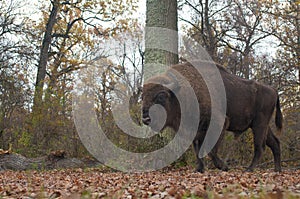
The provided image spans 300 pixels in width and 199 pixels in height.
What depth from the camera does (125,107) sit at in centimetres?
1143

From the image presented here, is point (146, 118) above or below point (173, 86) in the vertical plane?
below

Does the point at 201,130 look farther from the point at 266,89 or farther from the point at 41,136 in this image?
the point at 41,136

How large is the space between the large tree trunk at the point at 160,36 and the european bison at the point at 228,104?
769 millimetres

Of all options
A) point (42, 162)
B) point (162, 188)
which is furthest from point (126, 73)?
point (162, 188)

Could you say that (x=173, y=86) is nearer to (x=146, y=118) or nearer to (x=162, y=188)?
(x=146, y=118)

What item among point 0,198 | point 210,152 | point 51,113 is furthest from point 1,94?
point 0,198

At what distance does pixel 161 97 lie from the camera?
6980 millimetres

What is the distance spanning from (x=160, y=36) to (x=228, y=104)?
1.89m

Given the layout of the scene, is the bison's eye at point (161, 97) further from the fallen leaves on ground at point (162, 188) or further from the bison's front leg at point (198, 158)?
the fallen leaves on ground at point (162, 188)

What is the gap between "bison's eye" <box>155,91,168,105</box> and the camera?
22.7ft

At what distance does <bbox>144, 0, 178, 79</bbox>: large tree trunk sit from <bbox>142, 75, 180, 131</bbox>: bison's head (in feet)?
3.26

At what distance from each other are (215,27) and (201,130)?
12663mm

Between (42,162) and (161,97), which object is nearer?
(161,97)

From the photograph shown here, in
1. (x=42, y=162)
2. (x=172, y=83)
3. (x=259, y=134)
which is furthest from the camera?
(x=42, y=162)
